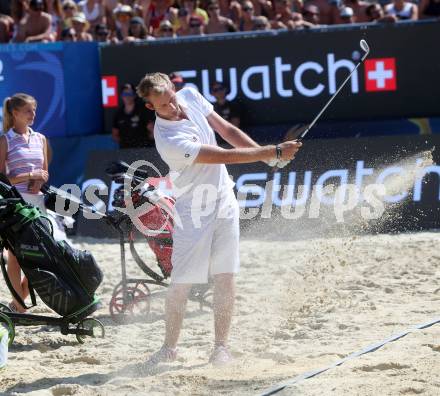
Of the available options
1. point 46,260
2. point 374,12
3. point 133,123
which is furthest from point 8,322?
point 374,12

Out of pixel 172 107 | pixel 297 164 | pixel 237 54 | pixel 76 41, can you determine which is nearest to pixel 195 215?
pixel 172 107

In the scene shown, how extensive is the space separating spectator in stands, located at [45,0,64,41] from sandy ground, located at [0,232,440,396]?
18.7ft

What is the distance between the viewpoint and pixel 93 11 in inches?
590

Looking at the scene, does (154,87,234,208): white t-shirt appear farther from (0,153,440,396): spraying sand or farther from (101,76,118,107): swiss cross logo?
(101,76,118,107): swiss cross logo

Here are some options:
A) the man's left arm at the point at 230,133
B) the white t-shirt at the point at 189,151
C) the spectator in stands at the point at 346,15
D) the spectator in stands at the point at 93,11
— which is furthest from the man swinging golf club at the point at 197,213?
the spectator in stands at the point at 93,11

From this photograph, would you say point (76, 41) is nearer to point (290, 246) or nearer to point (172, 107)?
point (290, 246)

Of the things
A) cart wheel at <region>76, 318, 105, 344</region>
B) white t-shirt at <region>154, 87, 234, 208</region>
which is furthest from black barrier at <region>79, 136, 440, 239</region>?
white t-shirt at <region>154, 87, 234, 208</region>

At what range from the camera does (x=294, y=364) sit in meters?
6.12

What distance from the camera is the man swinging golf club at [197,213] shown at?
6.17 m

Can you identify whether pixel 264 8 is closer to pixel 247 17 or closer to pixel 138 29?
pixel 247 17

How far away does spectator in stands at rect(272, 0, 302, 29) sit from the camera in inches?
529

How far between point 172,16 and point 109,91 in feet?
5.28

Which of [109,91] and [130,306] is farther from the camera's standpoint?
[109,91]

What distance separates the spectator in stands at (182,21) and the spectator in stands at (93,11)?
50.7 inches
